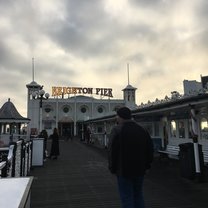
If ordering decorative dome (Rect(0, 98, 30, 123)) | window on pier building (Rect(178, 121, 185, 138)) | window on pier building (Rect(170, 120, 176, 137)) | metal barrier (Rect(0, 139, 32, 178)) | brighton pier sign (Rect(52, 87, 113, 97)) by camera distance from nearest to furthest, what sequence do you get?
metal barrier (Rect(0, 139, 32, 178)) → window on pier building (Rect(178, 121, 185, 138)) → window on pier building (Rect(170, 120, 176, 137)) → decorative dome (Rect(0, 98, 30, 123)) → brighton pier sign (Rect(52, 87, 113, 97))

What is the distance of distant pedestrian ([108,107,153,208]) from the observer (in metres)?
3.75

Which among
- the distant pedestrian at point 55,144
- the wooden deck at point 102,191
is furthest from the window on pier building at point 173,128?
the distant pedestrian at point 55,144

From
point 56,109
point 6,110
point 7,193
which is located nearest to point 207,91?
point 7,193

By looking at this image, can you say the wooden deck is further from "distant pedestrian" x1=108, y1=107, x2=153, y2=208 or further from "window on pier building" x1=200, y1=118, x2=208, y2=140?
"window on pier building" x1=200, y1=118, x2=208, y2=140

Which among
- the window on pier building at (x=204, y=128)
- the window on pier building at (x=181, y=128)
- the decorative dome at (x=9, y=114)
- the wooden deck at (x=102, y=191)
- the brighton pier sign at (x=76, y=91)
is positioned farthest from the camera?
the brighton pier sign at (x=76, y=91)

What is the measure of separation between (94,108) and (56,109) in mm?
8764

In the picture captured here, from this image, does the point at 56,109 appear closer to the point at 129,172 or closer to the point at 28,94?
the point at 28,94

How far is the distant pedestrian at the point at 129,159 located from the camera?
12.3 feet

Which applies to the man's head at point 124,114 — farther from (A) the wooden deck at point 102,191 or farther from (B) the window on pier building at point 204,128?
(B) the window on pier building at point 204,128

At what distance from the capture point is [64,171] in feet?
37.2

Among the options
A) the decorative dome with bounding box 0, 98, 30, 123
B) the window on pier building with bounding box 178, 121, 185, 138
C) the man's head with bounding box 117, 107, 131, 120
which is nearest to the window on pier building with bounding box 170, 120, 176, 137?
the window on pier building with bounding box 178, 121, 185, 138

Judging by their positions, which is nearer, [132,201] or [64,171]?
[132,201]

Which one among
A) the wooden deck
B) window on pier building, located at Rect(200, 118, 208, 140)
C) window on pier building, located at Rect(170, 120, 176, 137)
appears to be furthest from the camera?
window on pier building, located at Rect(170, 120, 176, 137)

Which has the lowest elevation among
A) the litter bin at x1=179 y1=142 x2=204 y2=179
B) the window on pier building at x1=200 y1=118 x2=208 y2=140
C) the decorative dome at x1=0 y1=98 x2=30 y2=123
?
the litter bin at x1=179 y1=142 x2=204 y2=179
